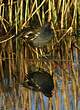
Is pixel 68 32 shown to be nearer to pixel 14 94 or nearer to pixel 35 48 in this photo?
pixel 35 48

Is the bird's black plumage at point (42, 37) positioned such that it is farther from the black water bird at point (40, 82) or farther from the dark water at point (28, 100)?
the dark water at point (28, 100)

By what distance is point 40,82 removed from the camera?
5.20m

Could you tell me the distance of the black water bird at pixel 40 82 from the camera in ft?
16.0

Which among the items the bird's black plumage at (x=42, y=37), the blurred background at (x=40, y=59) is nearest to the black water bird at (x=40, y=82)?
the blurred background at (x=40, y=59)

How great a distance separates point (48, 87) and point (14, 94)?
0.42 m

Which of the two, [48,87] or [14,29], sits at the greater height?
[14,29]

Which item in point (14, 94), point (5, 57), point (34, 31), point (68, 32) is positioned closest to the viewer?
point (14, 94)

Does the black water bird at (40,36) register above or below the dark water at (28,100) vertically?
above

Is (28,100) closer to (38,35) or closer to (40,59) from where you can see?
(40,59)

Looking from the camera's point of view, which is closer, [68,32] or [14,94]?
[14,94]

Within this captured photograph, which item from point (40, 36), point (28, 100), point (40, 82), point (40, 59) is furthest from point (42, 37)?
point (28, 100)

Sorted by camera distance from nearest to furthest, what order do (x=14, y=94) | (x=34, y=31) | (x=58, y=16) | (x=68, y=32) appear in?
1. (x=14, y=94)
2. (x=34, y=31)
3. (x=68, y=32)
4. (x=58, y=16)

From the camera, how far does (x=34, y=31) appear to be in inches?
268

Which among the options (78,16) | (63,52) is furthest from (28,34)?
(78,16)
